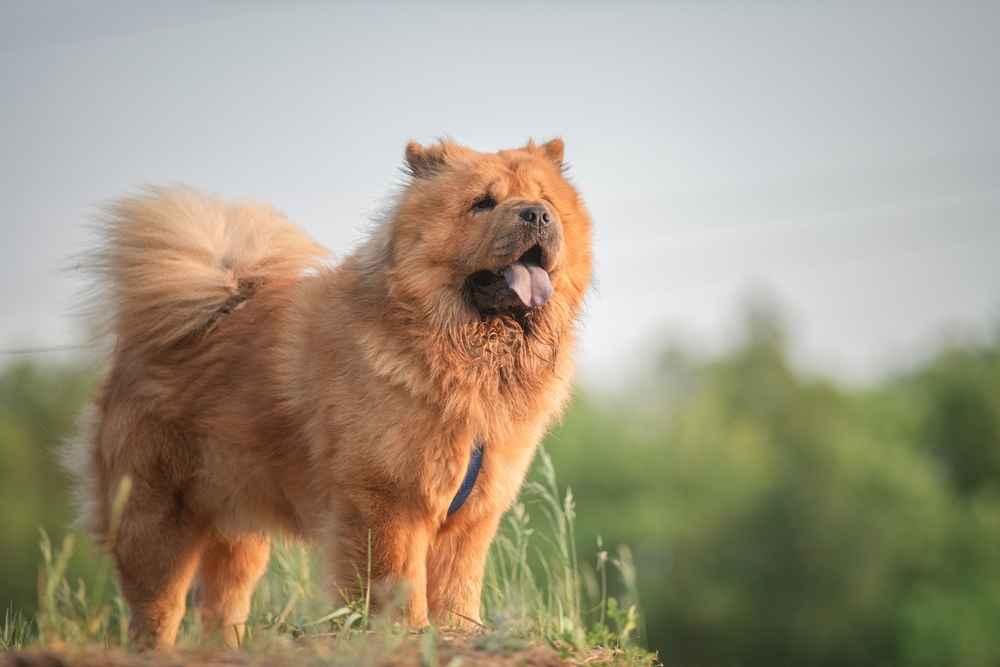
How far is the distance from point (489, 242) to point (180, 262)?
1631 mm

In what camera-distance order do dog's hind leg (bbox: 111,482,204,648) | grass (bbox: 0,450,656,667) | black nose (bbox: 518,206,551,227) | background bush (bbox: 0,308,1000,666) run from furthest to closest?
background bush (bbox: 0,308,1000,666) → dog's hind leg (bbox: 111,482,204,648) → black nose (bbox: 518,206,551,227) → grass (bbox: 0,450,656,667)

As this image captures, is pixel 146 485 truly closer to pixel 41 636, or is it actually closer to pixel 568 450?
pixel 41 636

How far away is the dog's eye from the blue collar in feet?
3.09

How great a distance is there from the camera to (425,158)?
4.73 metres

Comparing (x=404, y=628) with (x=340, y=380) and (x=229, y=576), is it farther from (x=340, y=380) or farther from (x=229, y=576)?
(x=229, y=576)

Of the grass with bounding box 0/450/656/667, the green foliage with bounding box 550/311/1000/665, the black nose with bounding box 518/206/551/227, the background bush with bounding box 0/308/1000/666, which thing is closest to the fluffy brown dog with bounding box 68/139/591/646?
the black nose with bounding box 518/206/551/227

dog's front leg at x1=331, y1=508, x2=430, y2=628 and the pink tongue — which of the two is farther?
the pink tongue

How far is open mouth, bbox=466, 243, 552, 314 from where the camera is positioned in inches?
171

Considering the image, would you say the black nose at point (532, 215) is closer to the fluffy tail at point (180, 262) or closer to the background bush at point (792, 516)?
the fluffy tail at point (180, 262)

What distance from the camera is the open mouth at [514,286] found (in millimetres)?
4336

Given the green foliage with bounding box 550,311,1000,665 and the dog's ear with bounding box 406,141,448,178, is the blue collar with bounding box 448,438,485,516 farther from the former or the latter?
the green foliage with bounding box 550,311,1000,665

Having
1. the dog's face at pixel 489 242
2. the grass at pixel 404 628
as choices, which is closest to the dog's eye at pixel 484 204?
the dog's face at pixel 489 242

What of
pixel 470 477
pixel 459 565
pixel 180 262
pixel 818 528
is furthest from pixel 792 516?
pixel 470 477

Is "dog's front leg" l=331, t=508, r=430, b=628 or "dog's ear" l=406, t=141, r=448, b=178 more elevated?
"dog's ear" l=406, t=141, r=448, b=178
